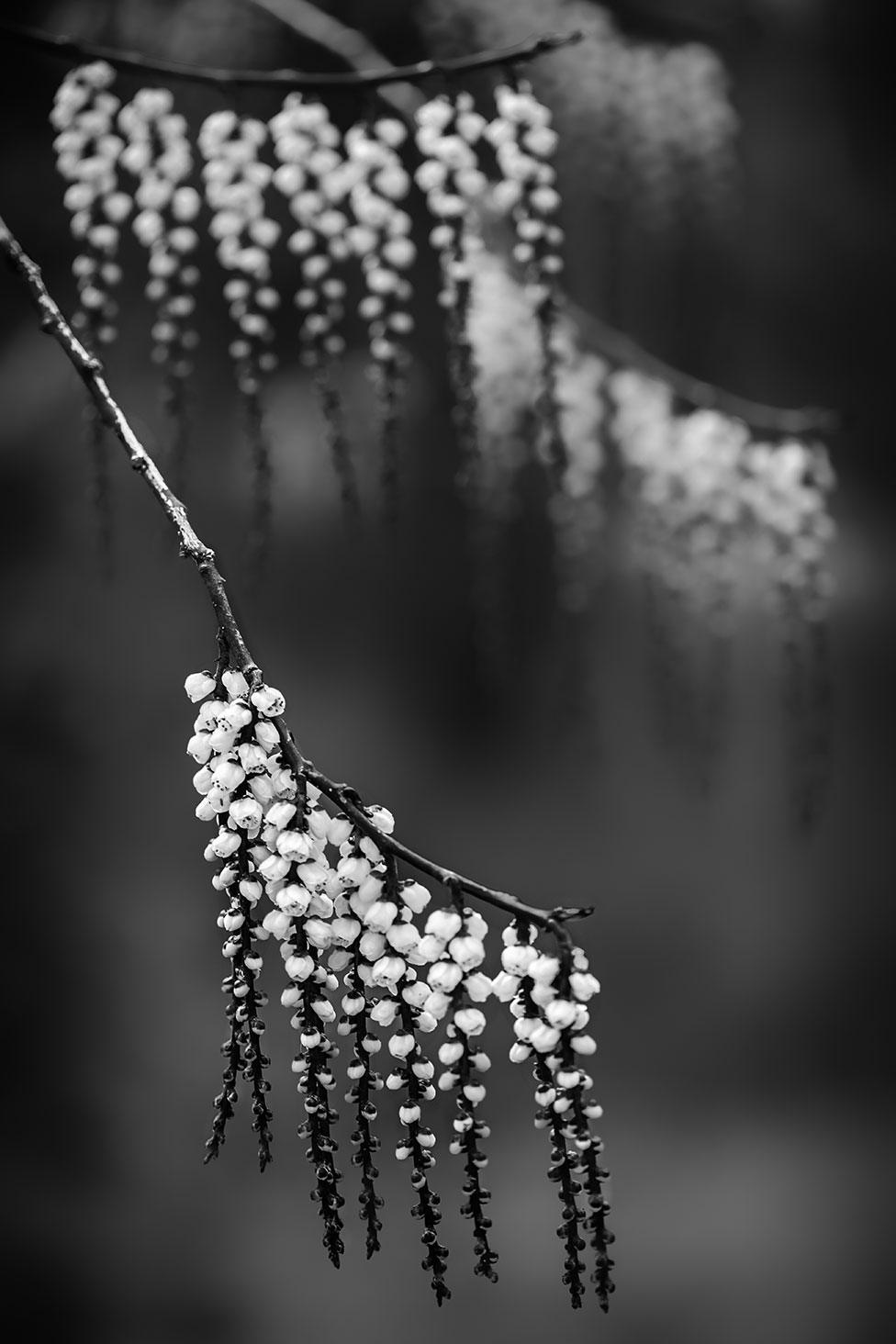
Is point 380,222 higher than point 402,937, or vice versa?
point 380,222

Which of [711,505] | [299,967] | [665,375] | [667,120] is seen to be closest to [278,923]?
[299,967]

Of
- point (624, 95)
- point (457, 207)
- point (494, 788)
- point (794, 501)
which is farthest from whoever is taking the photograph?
point (494, 788)

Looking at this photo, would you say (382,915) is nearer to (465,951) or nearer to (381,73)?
(465,951)

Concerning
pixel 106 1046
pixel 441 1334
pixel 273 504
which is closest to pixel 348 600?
pixel 273 504

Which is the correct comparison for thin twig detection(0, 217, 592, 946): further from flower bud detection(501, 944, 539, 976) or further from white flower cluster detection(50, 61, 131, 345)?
white flower cluster detection(50, 61, 131, 345)

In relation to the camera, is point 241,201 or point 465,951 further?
point 241,201

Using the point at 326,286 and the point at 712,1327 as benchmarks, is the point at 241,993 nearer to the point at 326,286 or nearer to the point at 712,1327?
the point at 326,286

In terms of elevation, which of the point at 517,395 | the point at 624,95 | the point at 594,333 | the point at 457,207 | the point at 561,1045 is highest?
the point at 624,95
